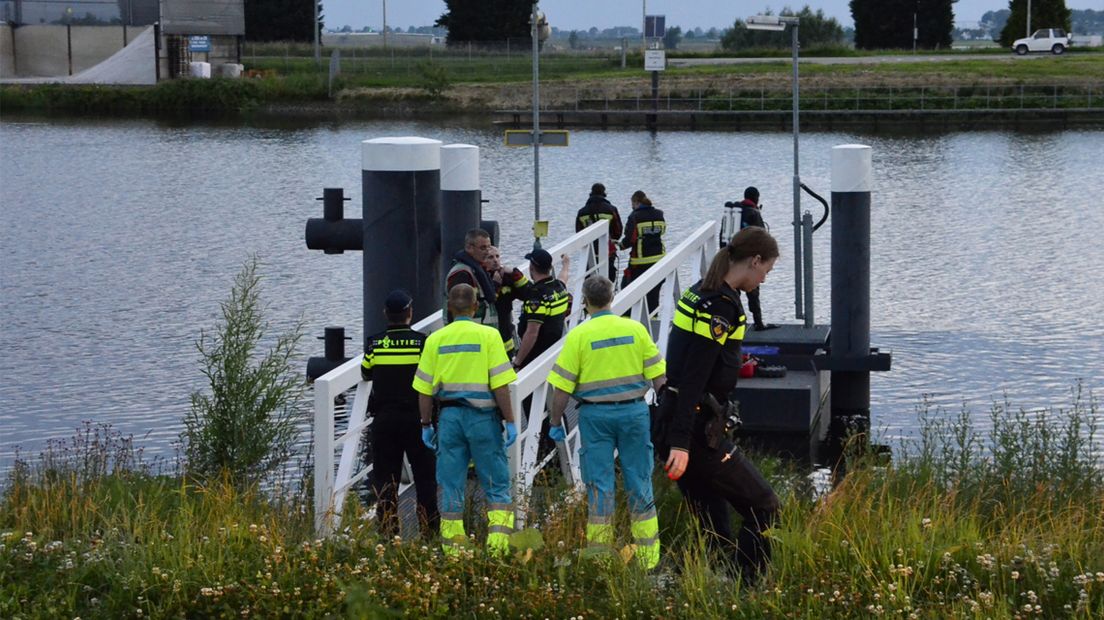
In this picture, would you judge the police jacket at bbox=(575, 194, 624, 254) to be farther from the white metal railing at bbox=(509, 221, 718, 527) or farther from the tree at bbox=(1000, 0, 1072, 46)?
the tree at bbox=(1000, 0, 1072, 46)

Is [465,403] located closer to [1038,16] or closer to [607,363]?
[607,363]

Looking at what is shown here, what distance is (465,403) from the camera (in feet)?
29.1

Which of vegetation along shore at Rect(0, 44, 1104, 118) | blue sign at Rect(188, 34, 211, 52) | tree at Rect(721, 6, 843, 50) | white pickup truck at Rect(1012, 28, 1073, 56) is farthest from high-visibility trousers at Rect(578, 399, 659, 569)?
tree at Rect(721, 6, 843, 50)

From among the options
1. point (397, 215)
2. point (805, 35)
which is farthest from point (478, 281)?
point (805, 35)

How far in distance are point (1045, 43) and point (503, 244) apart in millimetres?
58367

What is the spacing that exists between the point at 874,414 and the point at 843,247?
182 centimetres

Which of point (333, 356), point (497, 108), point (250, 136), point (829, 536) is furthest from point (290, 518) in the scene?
point (497, 108)

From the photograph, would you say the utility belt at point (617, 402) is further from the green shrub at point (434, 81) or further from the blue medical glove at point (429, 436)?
the green shrub at point (434, 81)

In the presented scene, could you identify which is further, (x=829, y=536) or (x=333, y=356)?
(x=333, y=356)

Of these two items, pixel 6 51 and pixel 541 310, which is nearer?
pixel 541 310

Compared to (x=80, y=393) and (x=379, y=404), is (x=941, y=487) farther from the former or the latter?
(x=80, y=393)

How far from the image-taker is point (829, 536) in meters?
7.86

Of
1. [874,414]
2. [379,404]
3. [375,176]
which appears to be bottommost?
[874,414]

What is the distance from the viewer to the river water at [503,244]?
1716cm
